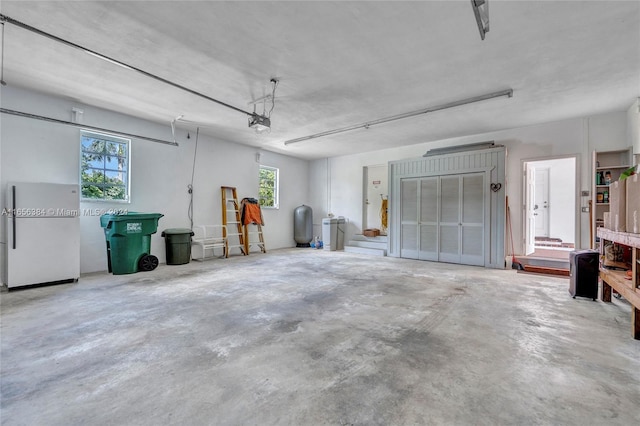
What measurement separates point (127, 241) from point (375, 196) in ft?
21.5

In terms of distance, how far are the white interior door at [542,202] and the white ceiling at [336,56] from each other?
465cm

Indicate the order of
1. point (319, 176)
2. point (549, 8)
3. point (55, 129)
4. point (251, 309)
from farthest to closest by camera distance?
point (319, 176) → point (55, 129) → point (251, 309) → point (549, 8)

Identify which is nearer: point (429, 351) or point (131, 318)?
point (429, 351)

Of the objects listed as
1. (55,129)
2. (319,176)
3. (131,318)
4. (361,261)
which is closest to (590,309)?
(361,261)

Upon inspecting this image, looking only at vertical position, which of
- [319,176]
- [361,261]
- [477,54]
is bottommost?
[361,261]

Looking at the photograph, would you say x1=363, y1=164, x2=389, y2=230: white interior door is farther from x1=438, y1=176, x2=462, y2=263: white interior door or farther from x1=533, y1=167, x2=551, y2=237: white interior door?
x1=533, y1=167, x2=551, y2=237: white interior door

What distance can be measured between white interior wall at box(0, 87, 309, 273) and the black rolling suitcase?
703cm

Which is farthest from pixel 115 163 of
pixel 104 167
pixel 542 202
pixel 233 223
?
pixel 542 202

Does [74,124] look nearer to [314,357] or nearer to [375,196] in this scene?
[314,357]

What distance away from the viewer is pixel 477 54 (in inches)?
129

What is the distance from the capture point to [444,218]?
650cm

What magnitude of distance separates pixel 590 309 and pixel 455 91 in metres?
3.41

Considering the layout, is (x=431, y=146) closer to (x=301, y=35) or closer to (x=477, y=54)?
(x=477, y=54)

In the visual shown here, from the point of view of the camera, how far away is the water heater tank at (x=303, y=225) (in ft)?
30.1
